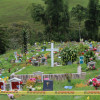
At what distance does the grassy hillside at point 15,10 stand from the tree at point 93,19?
1959 centimetres

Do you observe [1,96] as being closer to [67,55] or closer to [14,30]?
[67,55]

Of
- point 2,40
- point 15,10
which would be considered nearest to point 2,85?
point 2,40

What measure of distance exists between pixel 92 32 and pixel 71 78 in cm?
2365

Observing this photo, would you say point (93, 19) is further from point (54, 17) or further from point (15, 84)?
point (15, 84)

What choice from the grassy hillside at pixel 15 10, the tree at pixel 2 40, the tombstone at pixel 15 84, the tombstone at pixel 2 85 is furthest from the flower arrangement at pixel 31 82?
the grassy hillside at pixel 15 10

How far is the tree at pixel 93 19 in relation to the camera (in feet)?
93.5

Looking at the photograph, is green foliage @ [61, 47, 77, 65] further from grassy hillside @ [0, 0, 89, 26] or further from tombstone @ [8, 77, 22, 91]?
grassy hillside @ [0, 0, 89, 26]

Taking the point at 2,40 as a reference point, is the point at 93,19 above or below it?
above

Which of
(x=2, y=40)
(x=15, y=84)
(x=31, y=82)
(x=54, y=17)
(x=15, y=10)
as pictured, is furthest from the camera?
(x=15, y=10)

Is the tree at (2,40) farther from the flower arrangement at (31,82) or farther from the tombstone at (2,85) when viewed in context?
the flower arrangement at (31,82)

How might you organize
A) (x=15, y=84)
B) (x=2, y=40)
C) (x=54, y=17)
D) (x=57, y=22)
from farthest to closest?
(x=57, y=22)
(x=54, y=17)
(x=2, y=40)
(x=15, y=84)

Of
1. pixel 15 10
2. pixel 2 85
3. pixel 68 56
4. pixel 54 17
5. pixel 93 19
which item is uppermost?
pixel 15 10

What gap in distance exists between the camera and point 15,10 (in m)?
57.5

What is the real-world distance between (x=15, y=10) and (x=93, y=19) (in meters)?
34.7
